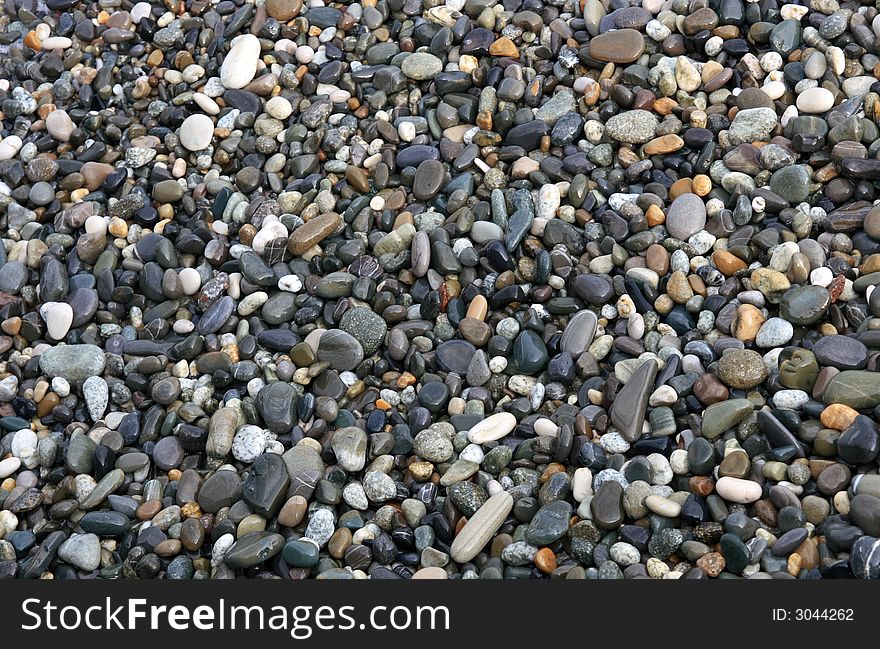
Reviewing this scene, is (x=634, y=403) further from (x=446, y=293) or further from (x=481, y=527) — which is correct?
(x=446, y=293)

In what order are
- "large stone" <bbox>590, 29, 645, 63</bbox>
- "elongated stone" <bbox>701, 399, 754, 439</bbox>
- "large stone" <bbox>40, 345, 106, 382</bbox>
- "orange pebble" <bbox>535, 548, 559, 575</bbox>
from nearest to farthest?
1. "orange pebble" <bbox>535, 548, 559, 575</bbox>
2. "elongated stone" <bbox>701, 399, 754, 439</bbox>
3. "large stone" <bbox>40, 345, 106, 382</bbox>
4. "large stone" <bbox>590, 29, 645, 63</bbox>

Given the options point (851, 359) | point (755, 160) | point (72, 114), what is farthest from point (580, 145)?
point (72, 114)

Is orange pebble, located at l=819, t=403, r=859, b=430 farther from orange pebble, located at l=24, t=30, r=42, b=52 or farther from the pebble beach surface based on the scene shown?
orange pebble, located at l=24, t=30, r=42, b=52

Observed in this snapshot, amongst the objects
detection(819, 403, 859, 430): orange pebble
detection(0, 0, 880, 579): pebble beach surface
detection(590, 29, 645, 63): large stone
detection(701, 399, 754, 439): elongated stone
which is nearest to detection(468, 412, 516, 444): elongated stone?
detection(0, 0, 880, 579): pebble beach surface

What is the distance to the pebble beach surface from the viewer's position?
6.70 ft

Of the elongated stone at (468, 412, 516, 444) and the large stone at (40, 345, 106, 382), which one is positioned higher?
the elongated stone at (468, 412, 516, 444)

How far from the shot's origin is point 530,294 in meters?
2.50

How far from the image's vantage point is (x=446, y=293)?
8.30ft

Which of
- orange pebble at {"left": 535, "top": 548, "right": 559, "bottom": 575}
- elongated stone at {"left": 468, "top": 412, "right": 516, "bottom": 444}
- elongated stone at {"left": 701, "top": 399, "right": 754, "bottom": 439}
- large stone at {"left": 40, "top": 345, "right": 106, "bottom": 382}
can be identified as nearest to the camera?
orange pebble at {"left": 535, "top": 548, "right": 559, "bottom": 575}

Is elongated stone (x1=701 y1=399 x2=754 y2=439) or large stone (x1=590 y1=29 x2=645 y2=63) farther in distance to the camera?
large stone (x1=590 y1=29 x2=645 y2=63)

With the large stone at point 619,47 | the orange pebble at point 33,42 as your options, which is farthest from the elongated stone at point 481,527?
the orange pebble at point 33,42

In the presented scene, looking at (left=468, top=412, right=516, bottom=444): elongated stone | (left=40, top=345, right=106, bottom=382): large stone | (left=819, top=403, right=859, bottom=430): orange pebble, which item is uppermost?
(left=819, top=403, right=859, bottom=430): orange pebble

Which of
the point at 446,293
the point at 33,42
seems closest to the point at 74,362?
the point at 446,293

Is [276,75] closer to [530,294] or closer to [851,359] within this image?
[530,294]
